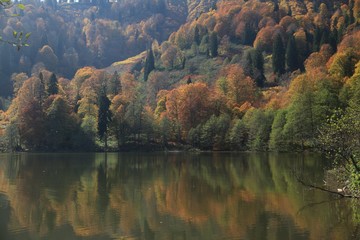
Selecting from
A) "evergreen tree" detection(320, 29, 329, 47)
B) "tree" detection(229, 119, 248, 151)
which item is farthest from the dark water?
"evergreen tree" detection(320, 29, 329, 47)

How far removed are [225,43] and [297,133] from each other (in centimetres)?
10052

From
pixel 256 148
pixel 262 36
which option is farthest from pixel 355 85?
pixel 262 36

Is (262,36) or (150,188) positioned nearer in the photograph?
(150,188)

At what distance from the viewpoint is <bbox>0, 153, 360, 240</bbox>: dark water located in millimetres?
22812

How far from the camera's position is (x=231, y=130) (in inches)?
3856

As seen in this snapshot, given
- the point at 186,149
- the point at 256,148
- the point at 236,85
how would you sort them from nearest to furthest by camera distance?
the point at 256,148 → the point at 186,149 → the point at 236,85

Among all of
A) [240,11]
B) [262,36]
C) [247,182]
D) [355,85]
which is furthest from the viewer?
[240,11]

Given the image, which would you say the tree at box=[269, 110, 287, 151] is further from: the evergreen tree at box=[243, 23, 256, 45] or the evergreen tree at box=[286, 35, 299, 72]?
the evergreen tree at box=[243, 23, 256, 45]

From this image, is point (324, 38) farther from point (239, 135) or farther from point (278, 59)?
point (239, 135)

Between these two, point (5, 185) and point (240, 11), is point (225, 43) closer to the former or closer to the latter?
point (240, 11)

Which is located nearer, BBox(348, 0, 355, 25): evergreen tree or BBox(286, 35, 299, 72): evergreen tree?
BBox(286, 35, 299, 72): evergreen tree

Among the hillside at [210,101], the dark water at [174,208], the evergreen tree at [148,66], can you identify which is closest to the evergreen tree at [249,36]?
the hillside at [210,101]

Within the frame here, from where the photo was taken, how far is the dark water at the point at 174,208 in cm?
2281

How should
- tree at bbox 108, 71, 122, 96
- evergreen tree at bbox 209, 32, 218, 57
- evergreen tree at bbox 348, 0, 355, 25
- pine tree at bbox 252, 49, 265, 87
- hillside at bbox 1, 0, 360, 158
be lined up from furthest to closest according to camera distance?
evergreen tree at bbox 209, 32, 218, 57 → evergreen tree at bbox 348, 0, 355, 25 → pine tree at bbox 252, 49, 265, 87 → tree at bbox 108, 71, 122, 96 → hillside at bbox 1, 0, 360, 158
